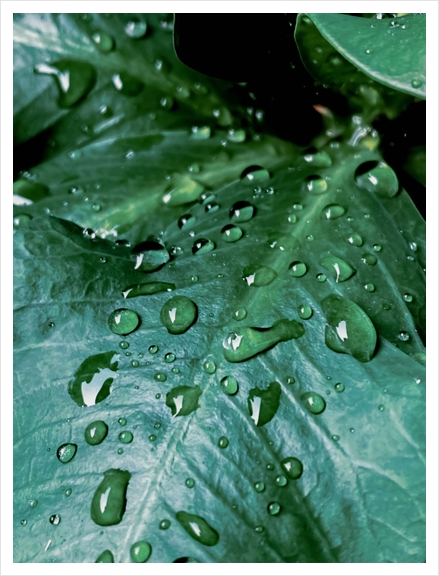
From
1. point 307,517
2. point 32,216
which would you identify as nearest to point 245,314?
point 307,517

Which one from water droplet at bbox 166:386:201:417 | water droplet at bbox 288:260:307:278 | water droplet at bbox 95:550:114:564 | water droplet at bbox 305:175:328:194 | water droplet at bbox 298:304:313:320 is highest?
water droplet at bbox 305:175:328:194

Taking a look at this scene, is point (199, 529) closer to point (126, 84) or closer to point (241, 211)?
point (241, 211)

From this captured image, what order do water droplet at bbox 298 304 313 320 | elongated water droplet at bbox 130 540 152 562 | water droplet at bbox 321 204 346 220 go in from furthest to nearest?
water droplet at bbox 321 204 346 220, water droplet at bbox 298 304 313 320, elongated water droplet at bbox 130 540 152 562

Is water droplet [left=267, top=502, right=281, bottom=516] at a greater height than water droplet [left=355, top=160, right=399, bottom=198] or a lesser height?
lesser

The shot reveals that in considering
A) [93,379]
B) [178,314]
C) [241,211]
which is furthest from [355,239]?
[93,379]

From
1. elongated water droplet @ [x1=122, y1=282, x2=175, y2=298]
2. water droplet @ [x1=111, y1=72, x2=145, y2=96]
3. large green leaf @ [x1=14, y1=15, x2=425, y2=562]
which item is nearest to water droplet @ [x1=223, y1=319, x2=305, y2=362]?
large green leaf @ [x1=14, y1=15, x2=425, y2=562]

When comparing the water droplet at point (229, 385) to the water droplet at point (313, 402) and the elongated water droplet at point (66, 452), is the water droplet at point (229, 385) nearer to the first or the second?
the water droplet at point (313, 402)

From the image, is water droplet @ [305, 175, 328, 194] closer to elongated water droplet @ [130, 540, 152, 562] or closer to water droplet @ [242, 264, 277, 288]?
water droplet @ [242, 264, 277, 288]

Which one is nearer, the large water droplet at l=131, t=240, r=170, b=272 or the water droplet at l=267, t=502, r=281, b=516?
the water droplet at l=267, t=502, r=281, b=516
